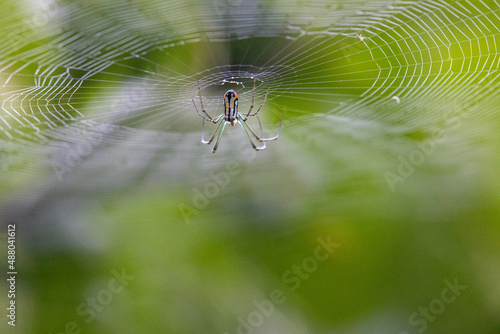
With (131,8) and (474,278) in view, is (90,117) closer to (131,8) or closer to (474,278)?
(131,8)

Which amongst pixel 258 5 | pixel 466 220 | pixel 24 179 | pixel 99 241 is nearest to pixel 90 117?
pixel 24 179

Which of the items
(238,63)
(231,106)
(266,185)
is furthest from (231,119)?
(238,63)

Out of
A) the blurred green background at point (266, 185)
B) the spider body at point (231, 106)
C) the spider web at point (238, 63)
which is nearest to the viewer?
the spider web at point (238, 63)

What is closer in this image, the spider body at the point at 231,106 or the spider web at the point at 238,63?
the spider web at the point at 238,63

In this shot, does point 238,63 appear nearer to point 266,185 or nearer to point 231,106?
point 231,106

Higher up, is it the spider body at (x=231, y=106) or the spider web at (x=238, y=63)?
the spider body at (x=231, y=106)
